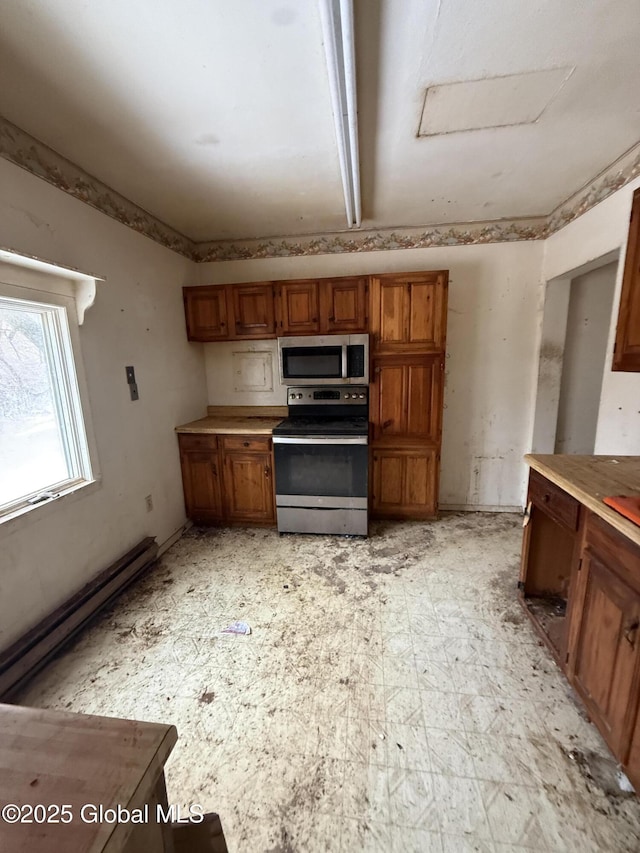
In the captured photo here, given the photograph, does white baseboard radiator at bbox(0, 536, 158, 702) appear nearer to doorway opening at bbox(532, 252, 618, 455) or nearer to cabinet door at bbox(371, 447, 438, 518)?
cabinet door at bbox(371, 447, 438, 518)

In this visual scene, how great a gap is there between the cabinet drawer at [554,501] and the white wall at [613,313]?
0.65 m

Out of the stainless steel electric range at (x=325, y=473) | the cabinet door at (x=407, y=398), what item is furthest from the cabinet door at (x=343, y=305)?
the stainless steel electric range at (x=325, y=473)

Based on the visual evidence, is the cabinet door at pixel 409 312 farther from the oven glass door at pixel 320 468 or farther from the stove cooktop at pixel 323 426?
the oven glass door at pixel 320 468

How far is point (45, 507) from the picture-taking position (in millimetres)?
1725

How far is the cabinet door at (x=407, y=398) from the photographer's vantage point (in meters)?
2.74

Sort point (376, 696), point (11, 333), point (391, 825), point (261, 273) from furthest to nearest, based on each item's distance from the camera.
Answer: point (261, 273)
point (11, 333)
point (376, 696)
point (391, 825)

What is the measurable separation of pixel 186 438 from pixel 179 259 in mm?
1528

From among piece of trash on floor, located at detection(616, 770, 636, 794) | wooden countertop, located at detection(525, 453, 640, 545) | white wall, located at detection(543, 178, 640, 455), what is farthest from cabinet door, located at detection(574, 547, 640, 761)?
white wall, located at detection(543, 178, 640, 455)

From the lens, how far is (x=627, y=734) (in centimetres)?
110

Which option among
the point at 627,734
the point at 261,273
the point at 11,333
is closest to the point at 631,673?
the point at 627,734

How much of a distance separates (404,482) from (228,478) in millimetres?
1501

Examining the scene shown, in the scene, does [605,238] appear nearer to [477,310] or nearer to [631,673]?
[477,310]

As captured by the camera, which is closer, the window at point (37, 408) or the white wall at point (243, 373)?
the window at point (37, 408)

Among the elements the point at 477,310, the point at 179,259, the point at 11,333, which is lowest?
the point at 11,333
